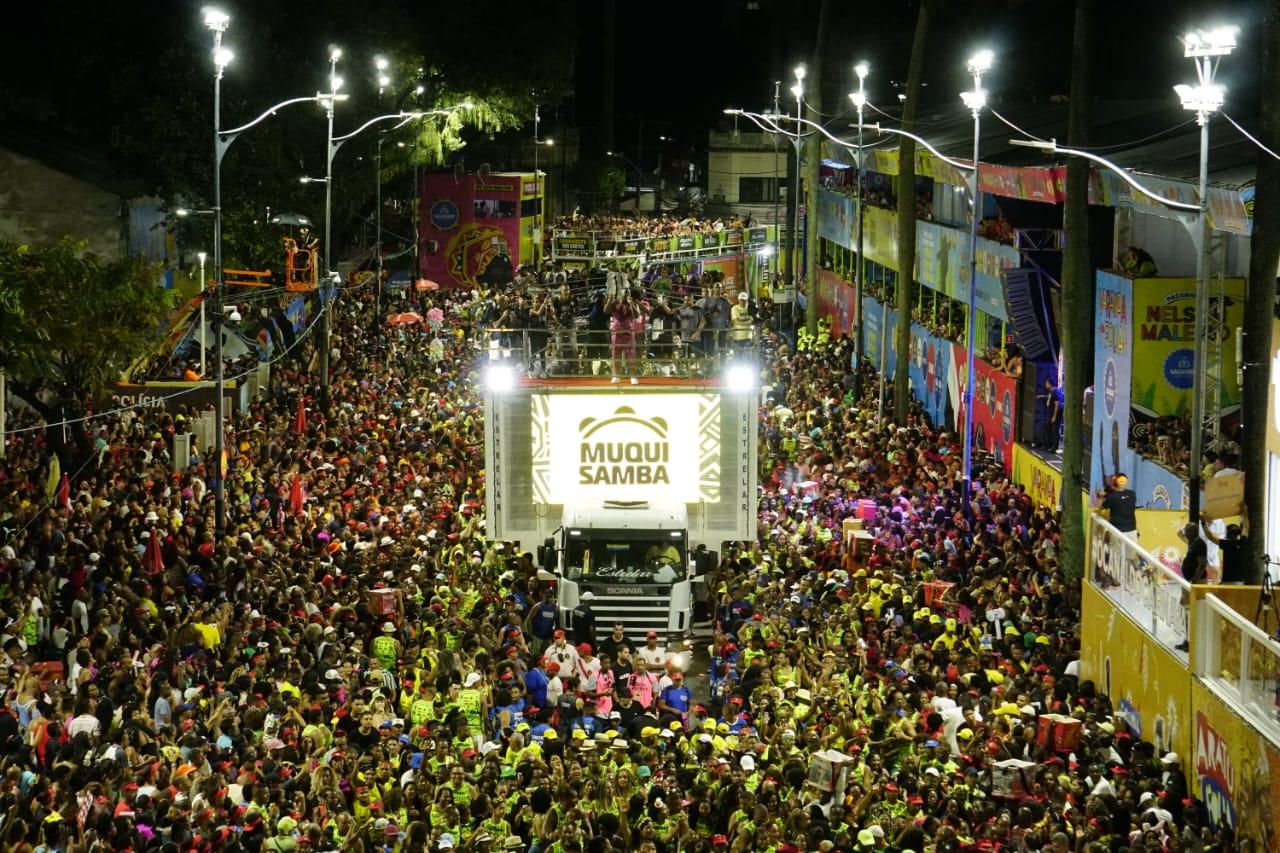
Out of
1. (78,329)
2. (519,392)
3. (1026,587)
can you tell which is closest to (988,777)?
(1026,587)

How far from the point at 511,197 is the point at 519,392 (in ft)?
163

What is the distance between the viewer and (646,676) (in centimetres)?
2152

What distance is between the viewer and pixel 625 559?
2575 cm

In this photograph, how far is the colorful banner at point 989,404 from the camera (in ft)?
121

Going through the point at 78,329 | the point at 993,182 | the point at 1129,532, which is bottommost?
the point at 1129,532

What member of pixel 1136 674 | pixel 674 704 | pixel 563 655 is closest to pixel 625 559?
pixel 563 655

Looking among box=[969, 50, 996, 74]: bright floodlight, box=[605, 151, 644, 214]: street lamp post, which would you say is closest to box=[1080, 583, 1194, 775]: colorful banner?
box=[969, 50, 996, 74]: bright floodlight

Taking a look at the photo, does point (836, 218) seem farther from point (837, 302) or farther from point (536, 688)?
point (536, 688)

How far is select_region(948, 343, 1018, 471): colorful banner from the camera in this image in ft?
121

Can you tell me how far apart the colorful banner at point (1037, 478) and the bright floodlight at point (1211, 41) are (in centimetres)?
1273

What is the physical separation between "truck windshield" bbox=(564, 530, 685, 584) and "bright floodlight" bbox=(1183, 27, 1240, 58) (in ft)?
31.5

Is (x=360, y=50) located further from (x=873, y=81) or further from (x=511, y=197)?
(x=873, y=81)

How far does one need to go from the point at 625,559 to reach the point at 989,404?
592 inches

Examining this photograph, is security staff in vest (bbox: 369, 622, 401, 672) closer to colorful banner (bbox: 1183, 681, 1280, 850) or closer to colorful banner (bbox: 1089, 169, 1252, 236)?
colorful banner (bbox: 1183, 681, 1280, 850)
